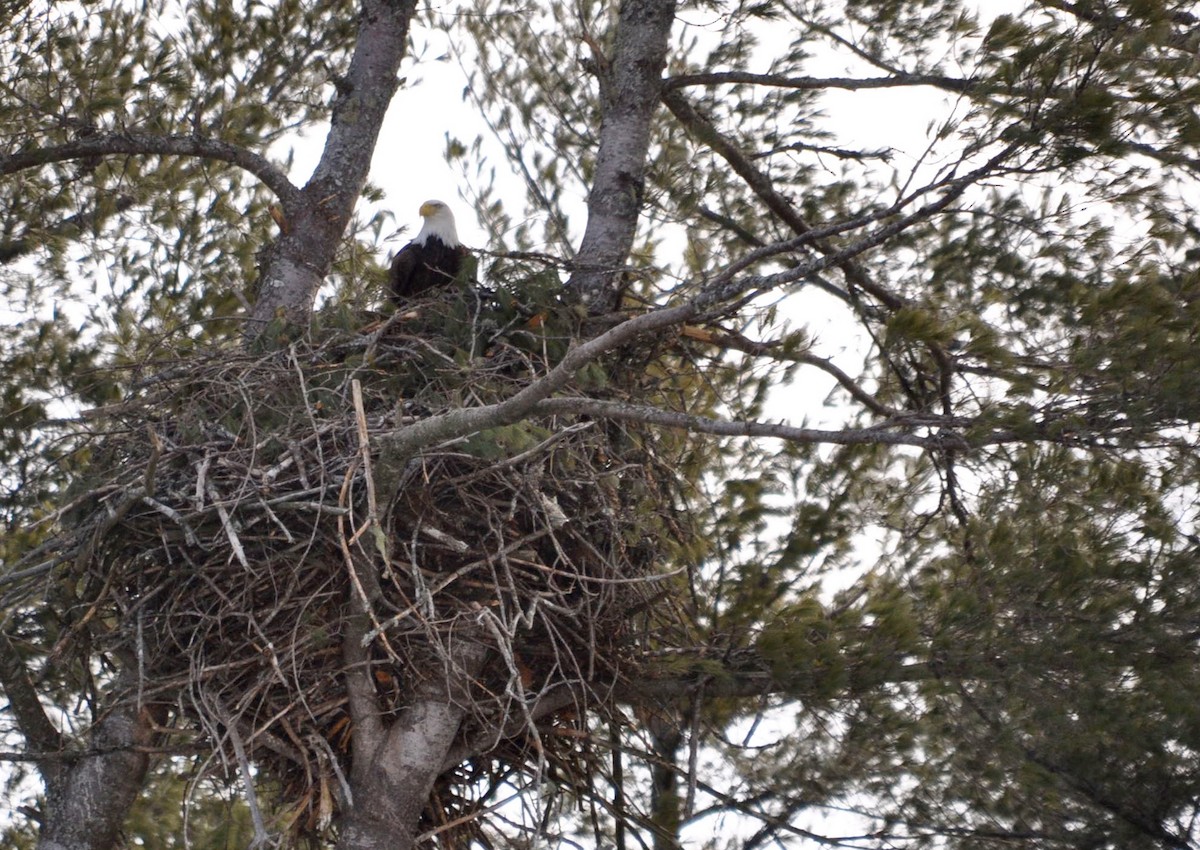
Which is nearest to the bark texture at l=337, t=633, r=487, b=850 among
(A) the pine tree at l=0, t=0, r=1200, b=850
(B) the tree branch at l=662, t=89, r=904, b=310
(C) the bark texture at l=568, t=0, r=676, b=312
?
(A) the pine tree at l=0, t=0, r=1200, b=850

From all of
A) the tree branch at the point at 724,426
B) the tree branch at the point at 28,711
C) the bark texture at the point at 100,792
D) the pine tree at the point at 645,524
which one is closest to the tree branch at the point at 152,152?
the pine tree at the point at 645,524

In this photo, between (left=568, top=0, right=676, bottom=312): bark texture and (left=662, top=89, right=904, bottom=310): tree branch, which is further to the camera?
(left=662, top=89, right=904, bottom=310): tree branch

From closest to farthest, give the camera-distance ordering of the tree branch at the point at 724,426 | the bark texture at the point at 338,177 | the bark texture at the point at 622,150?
1. the tree branch at the point at 724,426
2. the bark texture at the point at 622,150
3. the bark texture at the point at 338,177

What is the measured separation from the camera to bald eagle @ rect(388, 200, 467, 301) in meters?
5.18

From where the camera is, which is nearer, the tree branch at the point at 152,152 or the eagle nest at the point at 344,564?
the eagle nest at the point at 344,564

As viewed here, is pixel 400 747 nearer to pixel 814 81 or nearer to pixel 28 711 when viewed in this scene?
pixel 28 711

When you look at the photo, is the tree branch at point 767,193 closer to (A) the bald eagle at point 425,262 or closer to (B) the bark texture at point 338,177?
(A) the bald eagle at point 425,262

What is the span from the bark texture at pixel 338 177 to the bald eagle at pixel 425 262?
0.93 feet

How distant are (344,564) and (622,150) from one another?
1.94 meters

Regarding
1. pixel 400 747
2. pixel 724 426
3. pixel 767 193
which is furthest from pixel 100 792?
pixel 767 193

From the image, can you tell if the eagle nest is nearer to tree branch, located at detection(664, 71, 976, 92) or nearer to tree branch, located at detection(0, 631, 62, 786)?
tree branch, located at detection(0, 631, 62, 786)

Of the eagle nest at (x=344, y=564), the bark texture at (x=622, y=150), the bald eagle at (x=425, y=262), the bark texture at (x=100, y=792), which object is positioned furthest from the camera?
the bald eagle at (x=425, y=262)

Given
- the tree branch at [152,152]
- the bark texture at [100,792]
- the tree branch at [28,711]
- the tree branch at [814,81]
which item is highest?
the tree branch at [814,81]

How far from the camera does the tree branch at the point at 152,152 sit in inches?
185
